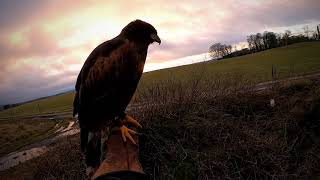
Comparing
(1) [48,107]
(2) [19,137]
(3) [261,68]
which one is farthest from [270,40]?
(2) [19,137]

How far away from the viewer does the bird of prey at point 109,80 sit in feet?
14.1

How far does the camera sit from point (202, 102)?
8.20 metres

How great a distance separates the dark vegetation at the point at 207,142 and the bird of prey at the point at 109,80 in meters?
2.13

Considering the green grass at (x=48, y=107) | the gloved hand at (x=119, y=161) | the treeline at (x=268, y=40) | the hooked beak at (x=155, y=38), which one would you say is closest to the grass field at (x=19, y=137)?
the gloved hand at (x=119, y=161)

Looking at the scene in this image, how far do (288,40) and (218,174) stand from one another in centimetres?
8953

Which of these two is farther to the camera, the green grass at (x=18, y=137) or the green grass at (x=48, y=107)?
the green grass at (x=48, y=107)

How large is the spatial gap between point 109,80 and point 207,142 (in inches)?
132

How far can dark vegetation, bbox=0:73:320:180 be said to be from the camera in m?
6.24

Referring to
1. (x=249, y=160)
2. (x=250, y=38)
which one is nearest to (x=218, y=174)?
(x=249, y=160)

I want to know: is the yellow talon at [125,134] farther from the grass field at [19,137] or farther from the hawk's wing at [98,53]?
the grass field at [19,137]

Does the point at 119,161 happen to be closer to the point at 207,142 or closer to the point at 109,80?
the point at 109,80

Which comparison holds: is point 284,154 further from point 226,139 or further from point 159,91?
point 159,91

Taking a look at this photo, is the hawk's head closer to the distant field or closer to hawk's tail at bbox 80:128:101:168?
hawk's tail at bbox 80:128:101:168

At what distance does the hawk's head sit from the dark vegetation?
8.81 feet
